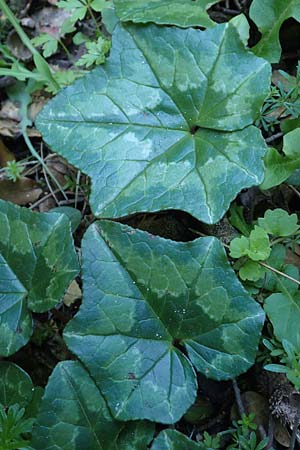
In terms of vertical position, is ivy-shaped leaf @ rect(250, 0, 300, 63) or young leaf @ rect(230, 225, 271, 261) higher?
ivy-shaped leaf @ rect(250, 0, 300, 63)

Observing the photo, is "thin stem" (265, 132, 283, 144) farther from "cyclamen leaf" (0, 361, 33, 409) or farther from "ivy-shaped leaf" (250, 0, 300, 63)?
"cyclamen leaf" (0, 361, 33, 409)

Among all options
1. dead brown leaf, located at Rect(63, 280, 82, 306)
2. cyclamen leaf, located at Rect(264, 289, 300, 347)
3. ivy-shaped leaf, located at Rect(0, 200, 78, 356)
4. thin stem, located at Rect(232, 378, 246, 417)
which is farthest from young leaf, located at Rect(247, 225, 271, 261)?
dead brown leaf, located at Rect(63, 280, 82, 306)

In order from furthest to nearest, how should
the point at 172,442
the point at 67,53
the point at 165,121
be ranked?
the point at 67,53
the point at 165,121
the point at 172,442

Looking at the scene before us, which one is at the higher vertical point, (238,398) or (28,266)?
(28,266)

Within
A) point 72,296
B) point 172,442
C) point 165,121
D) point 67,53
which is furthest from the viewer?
point 67,53

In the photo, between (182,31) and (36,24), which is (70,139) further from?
(36,24)

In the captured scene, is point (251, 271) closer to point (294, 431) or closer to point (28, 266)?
point (294, 431)

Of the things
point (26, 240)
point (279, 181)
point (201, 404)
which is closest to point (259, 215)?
point (279, 181)

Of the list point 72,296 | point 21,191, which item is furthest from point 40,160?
point 72,296
